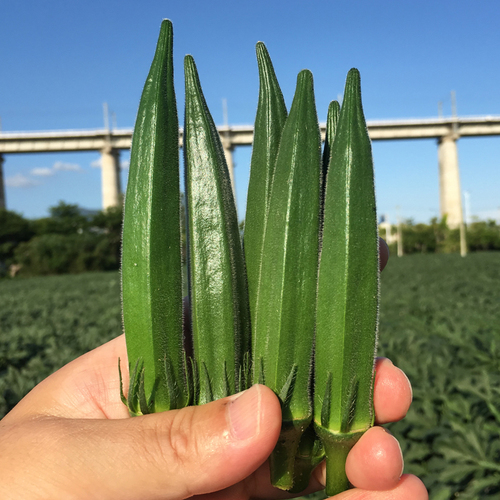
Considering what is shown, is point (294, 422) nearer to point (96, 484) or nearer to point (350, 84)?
point (96, 484)

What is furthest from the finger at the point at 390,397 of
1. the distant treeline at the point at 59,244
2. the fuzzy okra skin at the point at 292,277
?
the distant treeline at the point at 59,244

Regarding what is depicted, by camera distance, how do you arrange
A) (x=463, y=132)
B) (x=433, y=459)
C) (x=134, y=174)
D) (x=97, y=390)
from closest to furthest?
(x=134, y=174) → (x=97, y=390) → (x=433, y=459) → (x=463, y=132)

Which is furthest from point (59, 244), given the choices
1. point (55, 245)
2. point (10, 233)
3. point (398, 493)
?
point (398, 493)

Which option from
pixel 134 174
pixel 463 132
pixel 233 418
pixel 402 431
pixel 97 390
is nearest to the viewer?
pixel 233 418

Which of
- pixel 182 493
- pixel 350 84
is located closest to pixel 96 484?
pixel 182 493

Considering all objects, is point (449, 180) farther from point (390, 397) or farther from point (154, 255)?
point (154, 255)

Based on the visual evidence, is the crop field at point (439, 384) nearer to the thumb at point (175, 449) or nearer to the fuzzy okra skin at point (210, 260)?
the thumb at point (175, 449)
